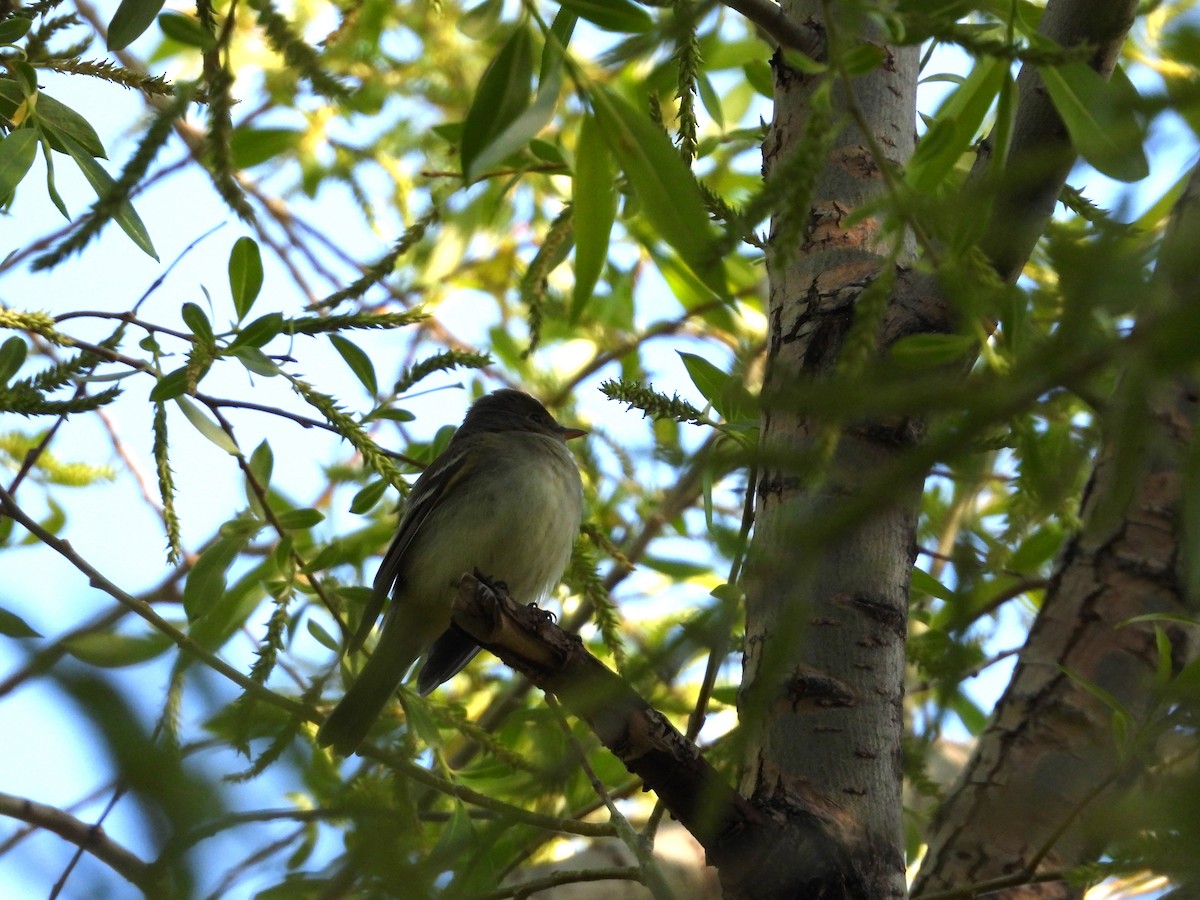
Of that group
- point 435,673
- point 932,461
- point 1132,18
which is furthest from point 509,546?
point 932,461

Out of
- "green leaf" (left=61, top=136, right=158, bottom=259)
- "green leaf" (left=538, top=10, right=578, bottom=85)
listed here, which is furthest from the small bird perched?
"green leaf" (left=538, top=10, right=578, bottom=85)

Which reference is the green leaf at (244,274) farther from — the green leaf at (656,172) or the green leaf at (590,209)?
the green leaf at (656,172)

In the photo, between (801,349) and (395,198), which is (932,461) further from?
(395,198)

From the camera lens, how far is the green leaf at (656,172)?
1818 mm

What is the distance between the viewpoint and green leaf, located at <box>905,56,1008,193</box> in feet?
6.48

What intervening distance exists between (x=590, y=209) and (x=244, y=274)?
1879 mm

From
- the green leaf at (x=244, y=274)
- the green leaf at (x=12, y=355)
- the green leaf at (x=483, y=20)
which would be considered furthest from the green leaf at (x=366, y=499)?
the green leaf at (x=483, y=20)

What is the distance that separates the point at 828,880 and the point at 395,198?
4.37m

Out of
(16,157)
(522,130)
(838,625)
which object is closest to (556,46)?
(522,130)

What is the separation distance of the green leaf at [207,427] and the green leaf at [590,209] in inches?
Result: 71.2

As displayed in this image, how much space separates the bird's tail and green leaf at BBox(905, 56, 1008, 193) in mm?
1788

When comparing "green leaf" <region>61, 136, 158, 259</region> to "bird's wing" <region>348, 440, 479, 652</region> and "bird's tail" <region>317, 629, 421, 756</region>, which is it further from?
"bird's wing" <region>348, 440, 479, 652</region>

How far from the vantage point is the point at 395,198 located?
591 centimetres

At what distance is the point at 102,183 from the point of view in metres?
2.79
